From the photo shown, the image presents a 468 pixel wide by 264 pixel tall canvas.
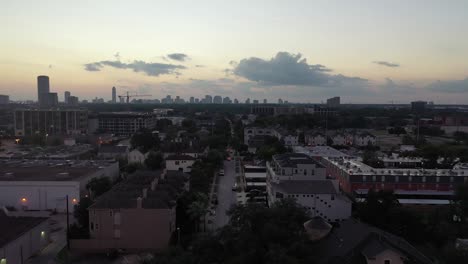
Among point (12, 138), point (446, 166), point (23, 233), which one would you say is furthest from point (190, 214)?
point (12, 138)

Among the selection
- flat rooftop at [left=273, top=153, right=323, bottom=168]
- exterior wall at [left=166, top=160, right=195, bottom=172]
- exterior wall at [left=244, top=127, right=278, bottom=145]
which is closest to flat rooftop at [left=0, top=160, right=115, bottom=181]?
exterior wall at [left=166, top=160, right=195, bottom=172]

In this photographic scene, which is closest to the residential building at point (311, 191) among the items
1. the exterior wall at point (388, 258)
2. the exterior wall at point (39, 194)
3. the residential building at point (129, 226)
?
the residential building at point (129, 226)

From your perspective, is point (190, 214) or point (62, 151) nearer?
point (190, 214)

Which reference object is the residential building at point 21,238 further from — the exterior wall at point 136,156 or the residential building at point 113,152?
the residential building at point 113,152

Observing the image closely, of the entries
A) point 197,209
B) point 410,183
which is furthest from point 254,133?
point 197,209

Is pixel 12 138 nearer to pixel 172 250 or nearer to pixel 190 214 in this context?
pixel 190 214
